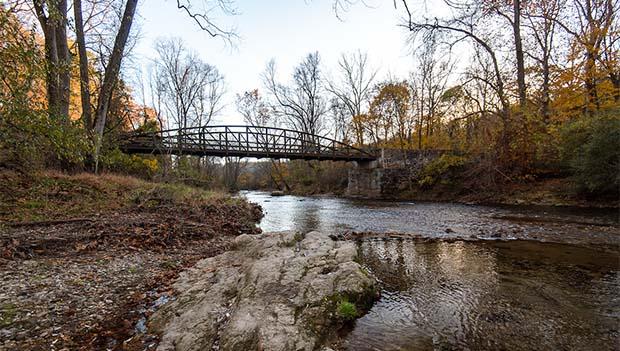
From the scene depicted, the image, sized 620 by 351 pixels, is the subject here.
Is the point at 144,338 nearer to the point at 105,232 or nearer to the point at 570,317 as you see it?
the point at 105,232

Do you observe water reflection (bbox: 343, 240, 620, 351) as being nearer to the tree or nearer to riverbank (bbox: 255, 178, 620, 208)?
riverbank (bbox: 255, 178, 620, 208)

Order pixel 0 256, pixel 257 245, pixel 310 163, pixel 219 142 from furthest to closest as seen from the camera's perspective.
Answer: pixel 310 163
pixel 219 142
pixel 257 245
pixel 0 256

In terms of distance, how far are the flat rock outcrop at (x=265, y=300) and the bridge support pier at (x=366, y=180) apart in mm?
19480

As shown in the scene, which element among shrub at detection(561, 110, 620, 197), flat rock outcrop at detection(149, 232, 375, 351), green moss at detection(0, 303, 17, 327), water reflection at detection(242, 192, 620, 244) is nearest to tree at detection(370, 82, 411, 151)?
shrub at detection(561, 110, 620, 197)

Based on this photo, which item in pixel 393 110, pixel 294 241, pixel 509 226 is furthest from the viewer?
pixel 393 110

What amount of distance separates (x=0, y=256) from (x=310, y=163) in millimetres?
30852

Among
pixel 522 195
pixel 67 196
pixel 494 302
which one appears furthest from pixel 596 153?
pixel 67 196

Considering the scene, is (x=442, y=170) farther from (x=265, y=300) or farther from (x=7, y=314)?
(x=7, y=314)

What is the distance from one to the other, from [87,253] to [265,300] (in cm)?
351

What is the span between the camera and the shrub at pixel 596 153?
10.1 meters

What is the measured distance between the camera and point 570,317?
3.14 meters

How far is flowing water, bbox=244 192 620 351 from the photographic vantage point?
2826 mm

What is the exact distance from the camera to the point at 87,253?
4773 mm

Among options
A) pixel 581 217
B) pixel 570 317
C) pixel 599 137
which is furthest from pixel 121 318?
pixel 599 137
